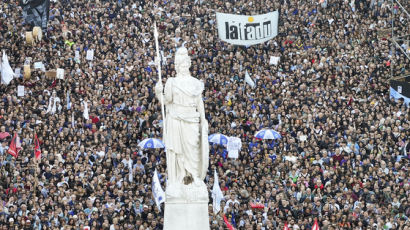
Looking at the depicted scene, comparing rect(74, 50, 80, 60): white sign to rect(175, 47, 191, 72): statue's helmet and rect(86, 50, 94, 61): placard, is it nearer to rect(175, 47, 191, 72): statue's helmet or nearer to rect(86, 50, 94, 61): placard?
rect(86, 50, 94, 61): placard

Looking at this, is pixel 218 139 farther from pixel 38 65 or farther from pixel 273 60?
pixel 38 65

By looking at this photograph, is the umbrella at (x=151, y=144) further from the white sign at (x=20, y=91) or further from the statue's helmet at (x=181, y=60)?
the statue's helmet at (x=181, y=60)

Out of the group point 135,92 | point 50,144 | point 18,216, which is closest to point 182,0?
point 135,92

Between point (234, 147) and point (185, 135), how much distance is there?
584 inches

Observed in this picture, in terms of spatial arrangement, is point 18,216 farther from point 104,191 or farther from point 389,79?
point 389,79

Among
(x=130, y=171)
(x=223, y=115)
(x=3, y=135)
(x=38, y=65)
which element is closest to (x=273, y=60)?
(x=223, y=115)

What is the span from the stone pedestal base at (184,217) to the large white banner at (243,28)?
77.4 feet

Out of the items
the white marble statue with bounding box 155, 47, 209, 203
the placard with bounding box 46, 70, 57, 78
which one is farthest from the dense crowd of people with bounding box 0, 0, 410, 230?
the white marble statue with bounding box 155, 47, 209, 203

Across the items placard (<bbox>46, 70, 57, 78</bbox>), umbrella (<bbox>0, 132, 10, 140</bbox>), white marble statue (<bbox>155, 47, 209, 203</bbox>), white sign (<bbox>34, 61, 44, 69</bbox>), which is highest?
white marble statue (<bbox>155, 47, 209, 203</bbox>)

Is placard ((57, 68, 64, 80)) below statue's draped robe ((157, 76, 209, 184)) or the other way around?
below

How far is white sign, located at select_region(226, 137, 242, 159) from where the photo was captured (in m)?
48.3

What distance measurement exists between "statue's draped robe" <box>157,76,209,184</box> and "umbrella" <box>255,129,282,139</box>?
15.3m

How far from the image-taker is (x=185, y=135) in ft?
110

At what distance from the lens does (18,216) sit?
43156 mm
